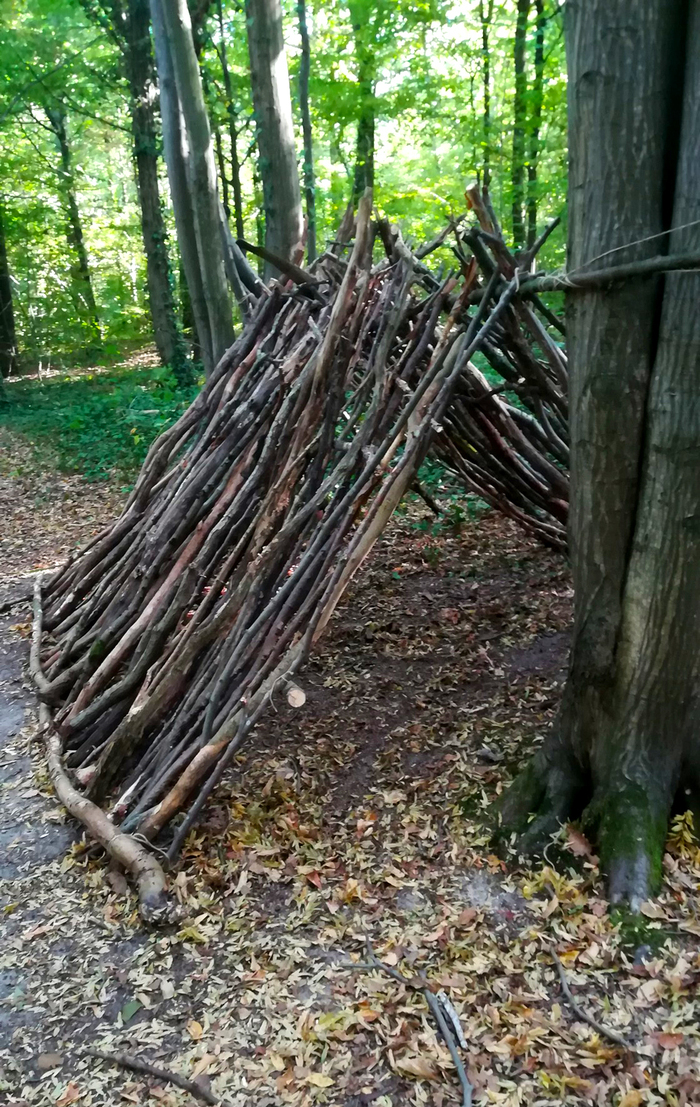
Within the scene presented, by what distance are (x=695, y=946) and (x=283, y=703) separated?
205cm

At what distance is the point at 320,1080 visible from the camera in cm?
192

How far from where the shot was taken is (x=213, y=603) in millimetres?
3320

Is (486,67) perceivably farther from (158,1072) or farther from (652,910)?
(158,1072)

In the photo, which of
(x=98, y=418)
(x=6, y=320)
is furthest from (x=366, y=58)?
(x=6, y=320)

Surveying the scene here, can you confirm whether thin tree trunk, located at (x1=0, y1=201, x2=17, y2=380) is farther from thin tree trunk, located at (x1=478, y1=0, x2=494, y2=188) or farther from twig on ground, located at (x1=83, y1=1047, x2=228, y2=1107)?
twig on ground, located at (x1=83, y1=1047, x2=228, y2=1107)

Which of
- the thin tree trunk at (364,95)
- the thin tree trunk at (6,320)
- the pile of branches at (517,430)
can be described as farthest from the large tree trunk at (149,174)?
the pile of branches at (517,430)

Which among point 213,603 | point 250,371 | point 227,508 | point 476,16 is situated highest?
point 476,16

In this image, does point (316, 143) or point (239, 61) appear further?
point (316, 143)

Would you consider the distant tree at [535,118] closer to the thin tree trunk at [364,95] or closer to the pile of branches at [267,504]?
the thin tree trunk at [364,95]

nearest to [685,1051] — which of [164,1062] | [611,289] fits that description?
[164,1062]

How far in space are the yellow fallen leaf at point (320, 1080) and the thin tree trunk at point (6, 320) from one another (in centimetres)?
1387

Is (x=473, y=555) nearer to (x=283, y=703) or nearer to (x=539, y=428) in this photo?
(x=539, y=428)

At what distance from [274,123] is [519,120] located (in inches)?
234

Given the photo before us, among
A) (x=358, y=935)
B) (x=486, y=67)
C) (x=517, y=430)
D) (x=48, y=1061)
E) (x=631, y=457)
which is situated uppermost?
(x=486, y=67)
